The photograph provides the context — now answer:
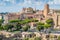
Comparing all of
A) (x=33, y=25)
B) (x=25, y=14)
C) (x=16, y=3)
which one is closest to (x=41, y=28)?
(x=33, y=25)

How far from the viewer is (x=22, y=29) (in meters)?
20.6

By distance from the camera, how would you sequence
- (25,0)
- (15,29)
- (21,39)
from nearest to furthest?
1. (21,39)
2. (15,29)
3. (25,0)

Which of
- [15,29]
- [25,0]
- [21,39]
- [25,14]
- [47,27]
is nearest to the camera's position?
[21,39]

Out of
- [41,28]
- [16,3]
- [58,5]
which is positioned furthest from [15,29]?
[16,3]

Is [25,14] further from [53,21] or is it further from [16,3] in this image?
[16,3]

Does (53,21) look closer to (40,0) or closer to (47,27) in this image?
(47,27)

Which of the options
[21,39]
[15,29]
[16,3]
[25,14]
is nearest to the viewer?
[21,39]

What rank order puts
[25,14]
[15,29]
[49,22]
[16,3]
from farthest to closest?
[16,3]
[25,14]
[49,22]
[15,29]

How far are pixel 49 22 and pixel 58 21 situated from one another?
0.66 metres

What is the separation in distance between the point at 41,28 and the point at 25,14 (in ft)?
44.4

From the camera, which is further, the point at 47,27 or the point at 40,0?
the point at 40,0

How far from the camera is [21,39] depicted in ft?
48.2

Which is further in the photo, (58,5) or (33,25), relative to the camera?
(58,5)

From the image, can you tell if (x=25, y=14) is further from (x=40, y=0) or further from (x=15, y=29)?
(x=40, y=0)
